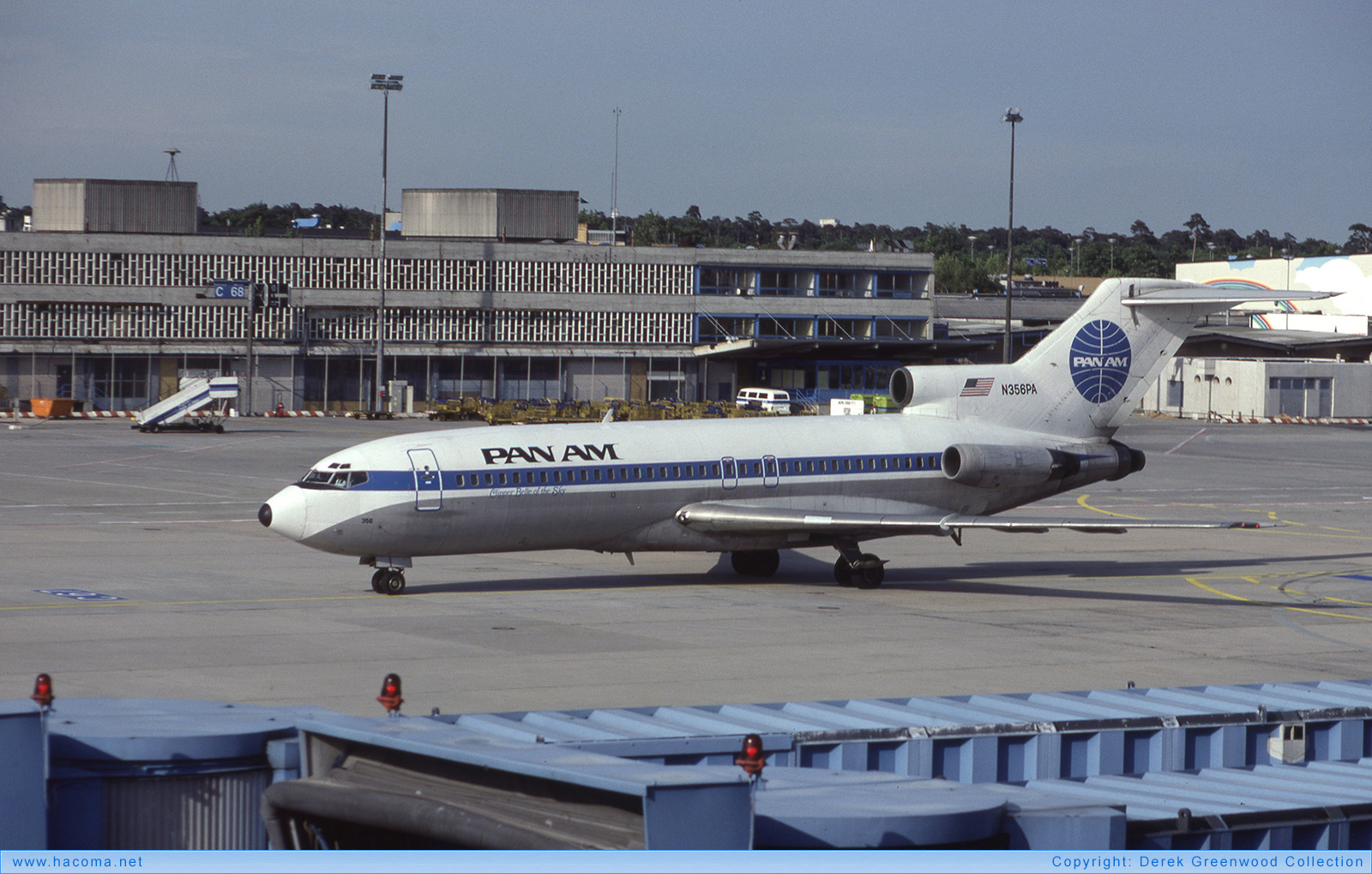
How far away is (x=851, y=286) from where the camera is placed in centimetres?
11844

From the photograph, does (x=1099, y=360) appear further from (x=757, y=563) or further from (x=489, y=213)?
(x=489, y=213)

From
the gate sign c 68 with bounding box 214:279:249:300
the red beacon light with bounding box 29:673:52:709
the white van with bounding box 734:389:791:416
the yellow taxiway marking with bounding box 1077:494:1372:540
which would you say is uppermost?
the gate sign c 68 with bounding box 214:279:249:300

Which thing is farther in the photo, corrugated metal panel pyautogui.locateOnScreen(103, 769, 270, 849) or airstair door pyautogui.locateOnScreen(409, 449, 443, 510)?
airstair door pyautogui.locateOnScreen(409, 449, 443, 510)

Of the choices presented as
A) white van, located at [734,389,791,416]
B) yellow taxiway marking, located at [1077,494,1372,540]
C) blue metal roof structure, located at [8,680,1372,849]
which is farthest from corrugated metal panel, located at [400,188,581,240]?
blue metal roof structure, located at [8,680,1372,849]

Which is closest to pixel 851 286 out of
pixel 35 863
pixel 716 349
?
pixel 716 349

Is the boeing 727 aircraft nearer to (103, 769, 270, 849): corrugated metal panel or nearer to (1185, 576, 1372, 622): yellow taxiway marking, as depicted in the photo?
(1185, 576, 1372, 622): yellow taxiway marking

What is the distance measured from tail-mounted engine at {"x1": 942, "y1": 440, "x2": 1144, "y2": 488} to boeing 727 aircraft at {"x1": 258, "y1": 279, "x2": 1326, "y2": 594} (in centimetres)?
4

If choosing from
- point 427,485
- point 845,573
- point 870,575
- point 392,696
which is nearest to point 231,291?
point 427,485

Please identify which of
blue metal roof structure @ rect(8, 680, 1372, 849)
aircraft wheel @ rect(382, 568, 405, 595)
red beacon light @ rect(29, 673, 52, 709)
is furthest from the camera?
aircraft wheel @ rect(382, 568, 405, 595)

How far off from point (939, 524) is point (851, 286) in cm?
8778

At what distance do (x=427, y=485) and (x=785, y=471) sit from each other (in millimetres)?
8022

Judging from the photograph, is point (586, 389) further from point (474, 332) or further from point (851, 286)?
point (851, 286)

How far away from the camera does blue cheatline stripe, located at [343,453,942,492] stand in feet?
97.3

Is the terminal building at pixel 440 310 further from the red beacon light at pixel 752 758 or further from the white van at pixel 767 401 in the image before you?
the red beacon light at pixel 752 758
